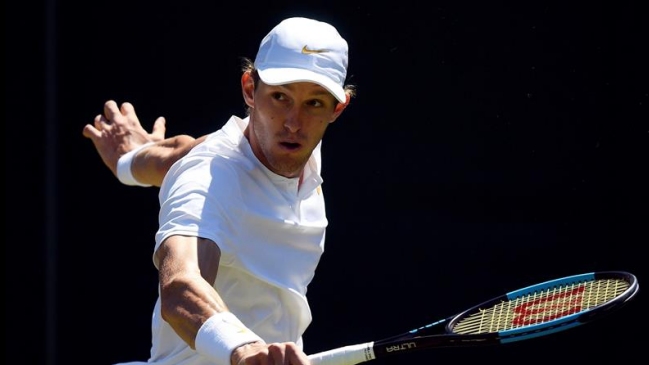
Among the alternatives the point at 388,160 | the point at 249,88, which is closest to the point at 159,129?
the point at 388,160

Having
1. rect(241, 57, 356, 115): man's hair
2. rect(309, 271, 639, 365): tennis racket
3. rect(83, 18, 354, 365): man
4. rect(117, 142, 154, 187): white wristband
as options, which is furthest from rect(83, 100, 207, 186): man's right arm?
rect(309, 271, 639, 365): tennis racket

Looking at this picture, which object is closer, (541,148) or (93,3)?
(541,148)

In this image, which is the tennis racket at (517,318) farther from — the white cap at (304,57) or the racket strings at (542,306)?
the white cap at (304,57)

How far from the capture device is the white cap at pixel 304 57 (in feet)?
10.1

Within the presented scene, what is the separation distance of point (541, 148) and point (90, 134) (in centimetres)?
138

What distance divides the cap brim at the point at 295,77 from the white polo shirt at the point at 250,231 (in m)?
0.19

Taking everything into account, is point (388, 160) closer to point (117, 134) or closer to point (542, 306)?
point (117, 134)

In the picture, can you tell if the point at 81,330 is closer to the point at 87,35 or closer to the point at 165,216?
the point at 87,35

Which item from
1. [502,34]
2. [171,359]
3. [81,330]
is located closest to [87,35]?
[81,330]

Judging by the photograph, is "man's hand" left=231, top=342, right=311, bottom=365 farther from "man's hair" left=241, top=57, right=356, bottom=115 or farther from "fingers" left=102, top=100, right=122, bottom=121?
"fingers" left=102, top=100, right=122, bottom=121

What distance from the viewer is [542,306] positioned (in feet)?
10.9

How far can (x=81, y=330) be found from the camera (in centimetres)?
476

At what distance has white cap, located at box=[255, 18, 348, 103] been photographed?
10.1 feet

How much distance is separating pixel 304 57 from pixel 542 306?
2.79ft
